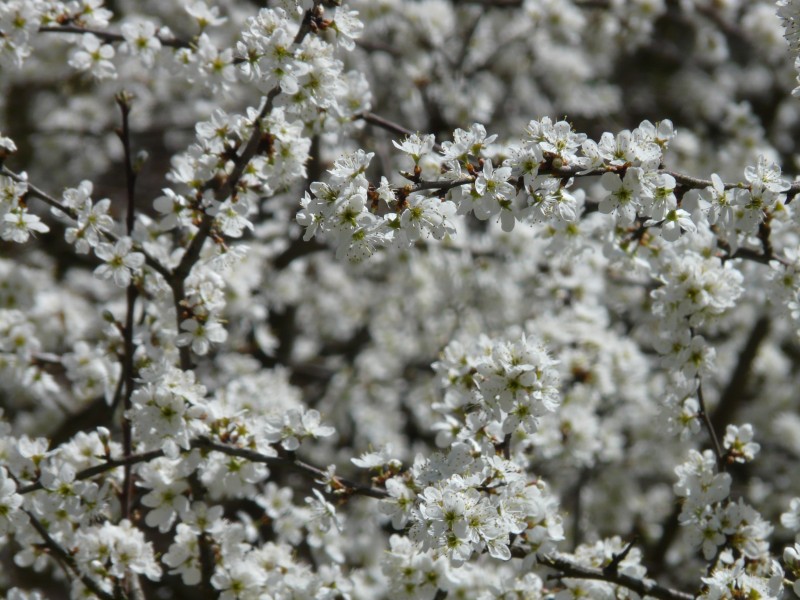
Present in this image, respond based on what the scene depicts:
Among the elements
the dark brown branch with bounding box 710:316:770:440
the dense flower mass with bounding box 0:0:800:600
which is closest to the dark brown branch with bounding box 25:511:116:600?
the dense flower mass with bounding box 0:0:800:600

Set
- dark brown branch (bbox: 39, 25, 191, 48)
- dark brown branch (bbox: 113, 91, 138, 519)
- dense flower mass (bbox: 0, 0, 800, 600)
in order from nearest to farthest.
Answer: dense flower mass (bbox: 0, 0, 800, 600)
dark brown branch (bbox: 113, 91, 138, 519)
dark brown branch (bbox: 39, 25, 191, 48)

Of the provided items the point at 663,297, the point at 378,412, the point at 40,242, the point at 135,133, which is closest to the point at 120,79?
the point at 135,133

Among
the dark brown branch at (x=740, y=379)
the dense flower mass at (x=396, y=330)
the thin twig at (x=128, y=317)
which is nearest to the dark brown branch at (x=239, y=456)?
the dense flower mass at (x=396, y=330)

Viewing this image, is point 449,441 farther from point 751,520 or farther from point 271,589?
point 751,520

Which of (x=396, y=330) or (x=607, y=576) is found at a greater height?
(x=607, y=576)

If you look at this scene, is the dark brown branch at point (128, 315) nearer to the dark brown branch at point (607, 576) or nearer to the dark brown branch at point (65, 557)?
the dark brown branch at point (65, 557)

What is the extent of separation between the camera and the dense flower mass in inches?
109

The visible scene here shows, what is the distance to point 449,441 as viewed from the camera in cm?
329

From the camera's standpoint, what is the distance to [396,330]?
680 centimetres

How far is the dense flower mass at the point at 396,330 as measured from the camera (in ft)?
9.07

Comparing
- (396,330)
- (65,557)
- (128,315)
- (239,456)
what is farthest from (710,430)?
(396,330)

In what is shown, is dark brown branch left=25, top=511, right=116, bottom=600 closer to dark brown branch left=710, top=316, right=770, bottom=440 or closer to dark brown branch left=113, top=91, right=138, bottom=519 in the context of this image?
dark brown branch left=113, top=91, right=138, bottom=519

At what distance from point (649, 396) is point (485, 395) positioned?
11.2ft

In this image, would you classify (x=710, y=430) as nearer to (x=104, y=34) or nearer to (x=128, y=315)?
(x=128, y=315)
